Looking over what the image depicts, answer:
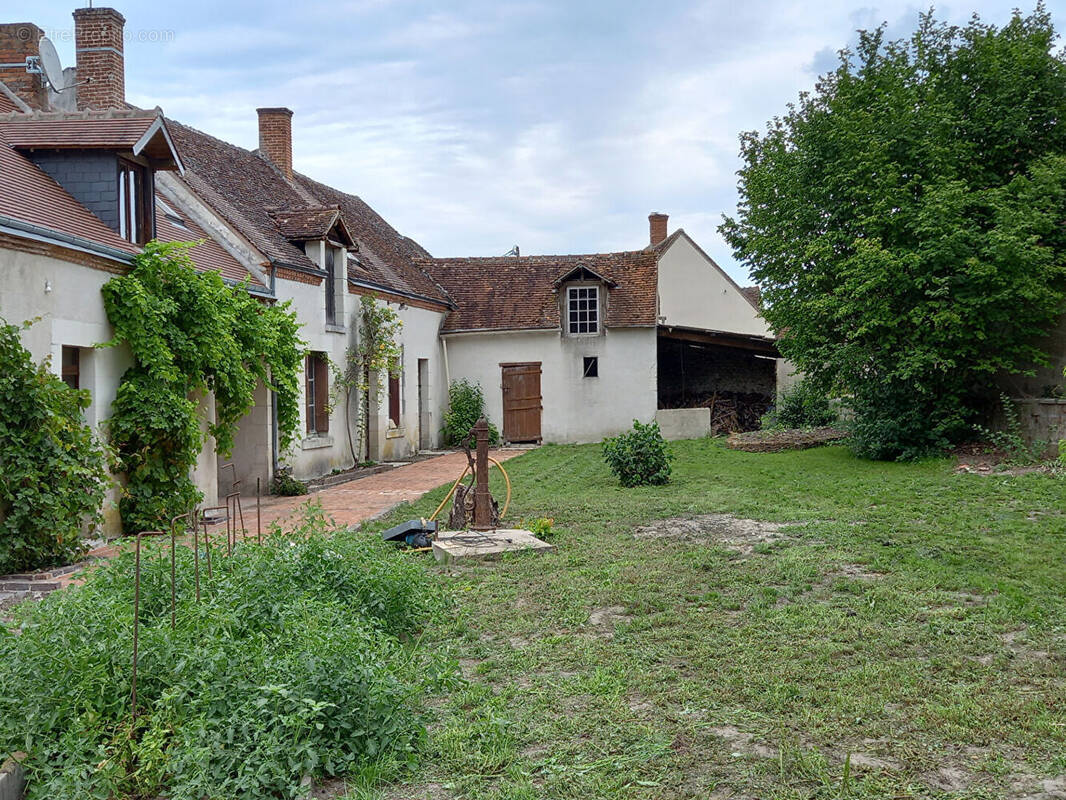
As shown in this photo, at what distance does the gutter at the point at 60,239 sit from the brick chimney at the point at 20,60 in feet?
15.8

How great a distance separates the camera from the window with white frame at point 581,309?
2452 cm

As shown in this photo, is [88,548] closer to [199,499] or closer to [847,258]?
[199,499]

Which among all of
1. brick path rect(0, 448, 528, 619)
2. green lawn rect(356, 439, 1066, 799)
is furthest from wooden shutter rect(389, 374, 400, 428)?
green lawn rect(356, 439, 1066, 799)

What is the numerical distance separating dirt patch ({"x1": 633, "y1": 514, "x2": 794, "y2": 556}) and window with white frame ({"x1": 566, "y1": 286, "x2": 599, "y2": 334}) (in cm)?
1358

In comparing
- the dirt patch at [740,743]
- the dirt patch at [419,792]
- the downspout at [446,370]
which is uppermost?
the downspout at [446,370]

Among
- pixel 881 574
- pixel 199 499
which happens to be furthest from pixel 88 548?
pixel 881 574

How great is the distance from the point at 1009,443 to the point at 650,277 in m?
10.9

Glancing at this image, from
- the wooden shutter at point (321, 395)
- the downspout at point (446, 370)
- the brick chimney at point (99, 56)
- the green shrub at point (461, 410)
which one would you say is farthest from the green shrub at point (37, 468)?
the downspout at point (446, 370)

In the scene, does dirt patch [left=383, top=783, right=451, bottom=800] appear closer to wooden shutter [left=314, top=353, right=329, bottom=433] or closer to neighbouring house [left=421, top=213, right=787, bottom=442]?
wooden shutter [left=314, top=353, right=329, bottom=433]

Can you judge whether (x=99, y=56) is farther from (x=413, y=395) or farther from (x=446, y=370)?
(x=446, y=370)

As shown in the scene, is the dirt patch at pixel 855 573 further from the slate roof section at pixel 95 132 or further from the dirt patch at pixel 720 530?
the slate roof section at pixel 95 132

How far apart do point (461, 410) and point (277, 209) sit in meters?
7.73

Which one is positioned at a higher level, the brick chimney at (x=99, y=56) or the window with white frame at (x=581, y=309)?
A: the brick chimney at (x=99, y=56)

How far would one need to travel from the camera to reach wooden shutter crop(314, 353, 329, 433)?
57.8 ft
